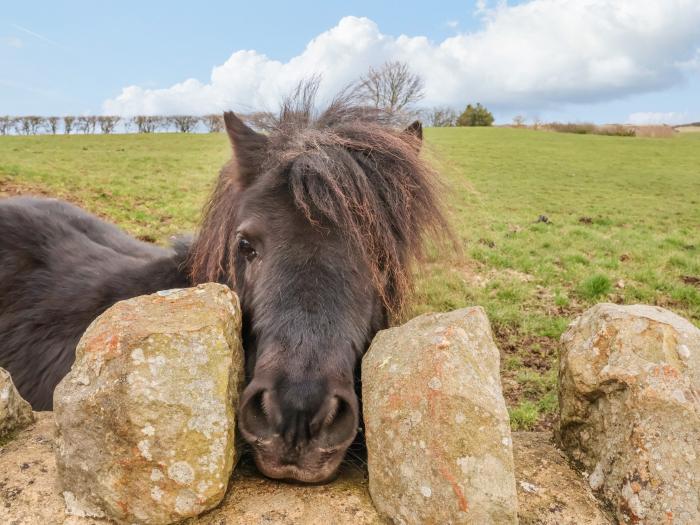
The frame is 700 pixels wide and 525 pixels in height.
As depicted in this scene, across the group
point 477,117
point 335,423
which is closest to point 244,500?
point 335,423

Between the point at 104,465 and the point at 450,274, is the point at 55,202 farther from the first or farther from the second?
the point at 450,274

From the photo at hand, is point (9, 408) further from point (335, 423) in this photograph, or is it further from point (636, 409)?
point (636, 409)

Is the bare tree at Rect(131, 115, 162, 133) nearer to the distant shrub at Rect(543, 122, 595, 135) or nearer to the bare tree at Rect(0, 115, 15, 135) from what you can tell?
the bare tree at Rect(0, 115, 15, 135)

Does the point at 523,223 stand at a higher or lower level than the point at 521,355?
higher

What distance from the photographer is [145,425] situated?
5.82ft

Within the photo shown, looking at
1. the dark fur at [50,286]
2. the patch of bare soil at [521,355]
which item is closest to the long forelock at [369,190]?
the dark fur at [50,286]

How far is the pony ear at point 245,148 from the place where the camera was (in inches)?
124

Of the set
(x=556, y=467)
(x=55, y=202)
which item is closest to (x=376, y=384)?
(x=556, y=467)

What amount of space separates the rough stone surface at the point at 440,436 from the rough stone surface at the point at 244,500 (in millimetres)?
138

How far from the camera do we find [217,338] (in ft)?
6.59

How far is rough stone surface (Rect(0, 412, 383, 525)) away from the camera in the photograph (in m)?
1.85

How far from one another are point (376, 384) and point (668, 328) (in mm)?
1268

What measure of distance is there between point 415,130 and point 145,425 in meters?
2.59

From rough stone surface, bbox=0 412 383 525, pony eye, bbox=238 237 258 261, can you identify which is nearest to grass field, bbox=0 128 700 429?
pony eye, bbox=238 237 258 261
